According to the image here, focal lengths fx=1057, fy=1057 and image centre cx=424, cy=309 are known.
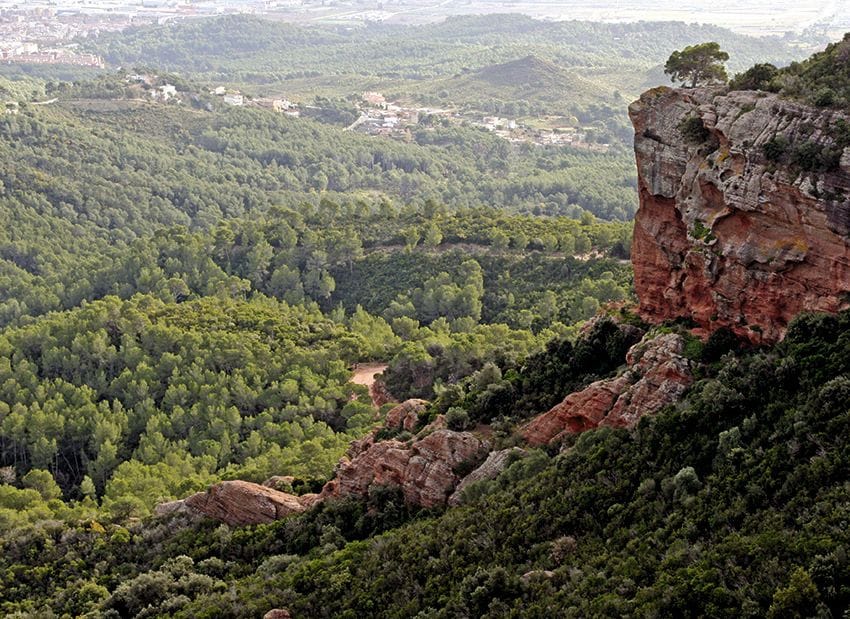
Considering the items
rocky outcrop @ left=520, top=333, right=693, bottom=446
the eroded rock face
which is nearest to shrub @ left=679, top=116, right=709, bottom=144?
rocky outcrop @ left=520, top=333, right=693, bottom=446

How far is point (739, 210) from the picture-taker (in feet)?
106

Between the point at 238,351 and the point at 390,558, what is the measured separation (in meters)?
38.0

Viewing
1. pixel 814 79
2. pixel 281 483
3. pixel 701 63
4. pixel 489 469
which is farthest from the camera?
pixel 281 483

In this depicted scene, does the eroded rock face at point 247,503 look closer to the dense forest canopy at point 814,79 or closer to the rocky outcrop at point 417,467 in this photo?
the rocky outcrop at point 417,467

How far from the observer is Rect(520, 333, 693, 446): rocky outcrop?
104 feet

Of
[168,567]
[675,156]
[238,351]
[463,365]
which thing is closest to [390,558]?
[168,567]

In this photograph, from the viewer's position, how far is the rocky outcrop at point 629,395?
31.7 meters

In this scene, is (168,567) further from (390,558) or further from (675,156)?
(675,156)

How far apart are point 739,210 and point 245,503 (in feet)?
68.7

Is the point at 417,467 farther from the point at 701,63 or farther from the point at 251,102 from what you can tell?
the point at 251,102

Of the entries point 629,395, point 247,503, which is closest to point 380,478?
point 247,503

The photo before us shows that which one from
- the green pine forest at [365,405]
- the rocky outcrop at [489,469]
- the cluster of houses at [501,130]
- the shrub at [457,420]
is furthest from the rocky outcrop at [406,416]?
the cluster of houses at [501,130]

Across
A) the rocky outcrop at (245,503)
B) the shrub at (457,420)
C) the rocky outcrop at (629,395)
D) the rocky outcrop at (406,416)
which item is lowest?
the rocky outcrop at (245,503)

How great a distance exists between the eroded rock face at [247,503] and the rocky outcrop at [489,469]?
7233 mm
